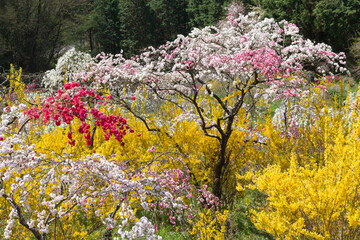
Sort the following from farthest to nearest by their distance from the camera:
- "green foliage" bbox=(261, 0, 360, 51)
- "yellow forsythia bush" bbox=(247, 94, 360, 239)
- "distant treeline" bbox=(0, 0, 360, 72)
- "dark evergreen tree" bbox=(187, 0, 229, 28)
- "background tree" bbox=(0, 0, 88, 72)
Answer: "dark evergreen tree" bbox=(187, 0, 229, 28) → "background tree" bbox=(0, 0, 88, 72) → "distant treeline" bbox=(0, 0, 360, 72) → "green foliage" bbox=(261, 0, 360, 51) → "yellow forsythia bush" bbox=(247, 94, 360, 239)

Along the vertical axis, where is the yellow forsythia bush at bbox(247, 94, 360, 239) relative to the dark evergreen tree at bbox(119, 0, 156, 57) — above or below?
below

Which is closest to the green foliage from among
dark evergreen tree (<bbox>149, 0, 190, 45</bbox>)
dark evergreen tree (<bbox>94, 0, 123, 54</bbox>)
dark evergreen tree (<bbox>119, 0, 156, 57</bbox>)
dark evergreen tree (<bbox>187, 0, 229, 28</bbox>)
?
dark evergreen tree (<bbox>187, 0, 229, 28</bbox>)

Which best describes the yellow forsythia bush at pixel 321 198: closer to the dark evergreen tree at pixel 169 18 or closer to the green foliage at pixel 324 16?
the green foliage at pixel 324 16

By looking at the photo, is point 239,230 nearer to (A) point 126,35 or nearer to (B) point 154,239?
(B) point 154,239

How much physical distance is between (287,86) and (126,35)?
24.6m

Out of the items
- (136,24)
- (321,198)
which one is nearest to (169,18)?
(136,24)

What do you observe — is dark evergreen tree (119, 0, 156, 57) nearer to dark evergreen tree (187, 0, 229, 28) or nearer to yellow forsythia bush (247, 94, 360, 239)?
dark evergreen tree (187, 0, 229, 28)

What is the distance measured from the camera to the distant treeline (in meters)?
16.4

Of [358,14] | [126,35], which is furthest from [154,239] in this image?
[126,35]

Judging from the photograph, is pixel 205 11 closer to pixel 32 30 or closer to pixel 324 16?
pixel 324 16

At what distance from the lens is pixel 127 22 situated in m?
27.1

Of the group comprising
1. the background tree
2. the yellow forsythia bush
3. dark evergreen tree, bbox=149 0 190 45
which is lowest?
the yellow forsythia bush

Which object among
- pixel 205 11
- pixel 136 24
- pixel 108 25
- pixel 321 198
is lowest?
pixel 321 198

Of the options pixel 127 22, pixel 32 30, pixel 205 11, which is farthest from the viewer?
pixel 127 22
